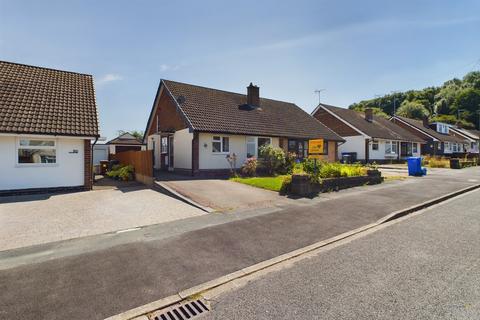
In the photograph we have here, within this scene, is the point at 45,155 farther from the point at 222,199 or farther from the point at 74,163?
the point at 222,199

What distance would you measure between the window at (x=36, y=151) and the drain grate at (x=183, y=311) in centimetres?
1117

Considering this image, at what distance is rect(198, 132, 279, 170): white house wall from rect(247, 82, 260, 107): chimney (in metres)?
5.30

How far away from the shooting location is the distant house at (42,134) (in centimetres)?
1075

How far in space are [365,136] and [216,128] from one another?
836 inches

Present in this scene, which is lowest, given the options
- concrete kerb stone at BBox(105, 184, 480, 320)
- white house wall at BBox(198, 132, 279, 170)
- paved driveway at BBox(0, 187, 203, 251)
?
concrete kerb stone at BBox(105, 184, 480, 320)

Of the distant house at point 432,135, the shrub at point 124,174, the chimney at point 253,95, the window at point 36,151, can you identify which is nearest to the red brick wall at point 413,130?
the distant house at point 432,135

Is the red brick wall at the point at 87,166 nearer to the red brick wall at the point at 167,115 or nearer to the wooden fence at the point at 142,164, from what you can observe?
the wooden fence at the point at 142,164

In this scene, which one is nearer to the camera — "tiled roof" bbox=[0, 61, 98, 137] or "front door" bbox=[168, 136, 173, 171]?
"tiled roof" bbox=[0, 61, 98, 137]

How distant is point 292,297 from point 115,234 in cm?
443

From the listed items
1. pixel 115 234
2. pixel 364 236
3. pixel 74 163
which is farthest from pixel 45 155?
pixel 364 236

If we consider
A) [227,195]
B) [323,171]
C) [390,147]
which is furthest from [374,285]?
[390,147]

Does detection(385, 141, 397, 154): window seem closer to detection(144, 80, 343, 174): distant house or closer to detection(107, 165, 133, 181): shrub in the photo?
detection(144, 80, 343, 174): distant house

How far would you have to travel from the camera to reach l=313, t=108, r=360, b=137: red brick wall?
105 ft

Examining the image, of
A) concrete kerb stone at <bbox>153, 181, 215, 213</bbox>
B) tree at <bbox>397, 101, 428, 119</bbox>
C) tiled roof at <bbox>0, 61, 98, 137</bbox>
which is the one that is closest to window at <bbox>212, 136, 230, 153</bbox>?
concrete kerb stone at <bbox>153, 181, 215, 213</bbox>
